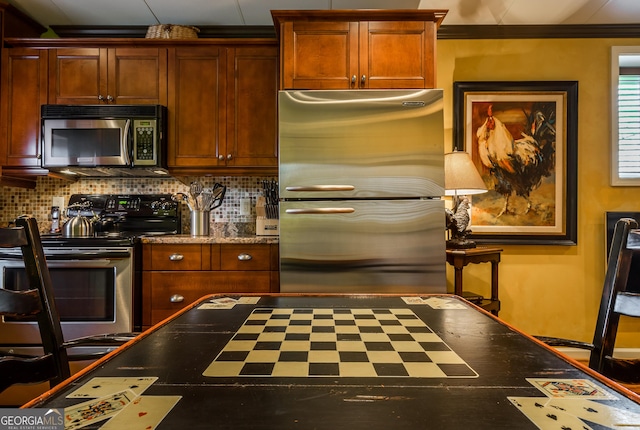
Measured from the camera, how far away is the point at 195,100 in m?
2.67

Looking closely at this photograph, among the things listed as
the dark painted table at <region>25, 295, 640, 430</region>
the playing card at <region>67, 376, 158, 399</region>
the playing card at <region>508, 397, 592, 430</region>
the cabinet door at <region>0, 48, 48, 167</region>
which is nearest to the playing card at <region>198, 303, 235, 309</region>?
the dark painted table at <region>25, 295, 640, 430</region>

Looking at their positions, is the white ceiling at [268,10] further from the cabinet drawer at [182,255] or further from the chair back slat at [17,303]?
the chair back slat at [17,303]

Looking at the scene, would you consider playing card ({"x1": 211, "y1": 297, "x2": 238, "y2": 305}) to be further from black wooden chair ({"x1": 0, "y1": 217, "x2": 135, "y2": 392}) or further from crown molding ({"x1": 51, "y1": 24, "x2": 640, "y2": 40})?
crown molding ({"x1": 51, "y1": 24, "x2": 640, "y2": 40})

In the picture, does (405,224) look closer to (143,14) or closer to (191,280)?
(191,280)

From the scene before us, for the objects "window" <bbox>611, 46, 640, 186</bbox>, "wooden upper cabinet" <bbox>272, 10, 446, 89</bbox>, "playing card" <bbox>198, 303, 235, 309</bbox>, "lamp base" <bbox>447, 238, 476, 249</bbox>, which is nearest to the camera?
"playing card" <bbox>198, 303, 235, 309</bbox>

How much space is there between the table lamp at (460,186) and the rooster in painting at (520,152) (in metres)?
0.52

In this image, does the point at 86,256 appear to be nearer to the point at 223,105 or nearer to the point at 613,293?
the point at 223,105

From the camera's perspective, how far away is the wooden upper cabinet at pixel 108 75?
2.65 m

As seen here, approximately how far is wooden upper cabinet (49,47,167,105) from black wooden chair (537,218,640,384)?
2685mm

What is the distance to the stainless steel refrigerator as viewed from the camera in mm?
2225

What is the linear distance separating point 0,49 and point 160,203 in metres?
1.51

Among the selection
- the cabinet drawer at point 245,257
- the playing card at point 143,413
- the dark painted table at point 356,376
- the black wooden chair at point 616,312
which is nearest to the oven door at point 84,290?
the cabinet drawer at point 245,257

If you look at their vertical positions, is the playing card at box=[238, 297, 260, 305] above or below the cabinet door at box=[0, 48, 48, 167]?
below

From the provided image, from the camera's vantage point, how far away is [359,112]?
224 cm
